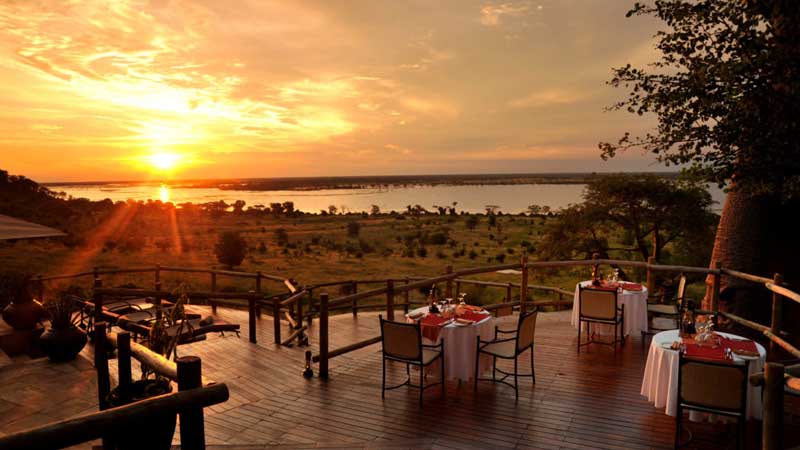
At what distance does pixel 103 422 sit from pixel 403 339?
3785mm

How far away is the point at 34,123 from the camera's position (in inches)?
567

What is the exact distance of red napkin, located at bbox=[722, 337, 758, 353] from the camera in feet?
16.4

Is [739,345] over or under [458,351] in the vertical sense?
over

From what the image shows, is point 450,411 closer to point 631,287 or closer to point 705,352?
point 705,352

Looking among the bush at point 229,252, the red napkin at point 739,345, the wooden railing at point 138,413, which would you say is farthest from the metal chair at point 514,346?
the bush at point 229,252

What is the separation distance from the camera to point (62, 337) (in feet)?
25.6

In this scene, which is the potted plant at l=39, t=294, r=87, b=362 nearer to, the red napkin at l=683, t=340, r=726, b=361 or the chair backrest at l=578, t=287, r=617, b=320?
the chair backrest at l=578, t=287, r=617, b=320

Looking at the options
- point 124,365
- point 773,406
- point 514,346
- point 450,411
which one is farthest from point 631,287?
point 124,365

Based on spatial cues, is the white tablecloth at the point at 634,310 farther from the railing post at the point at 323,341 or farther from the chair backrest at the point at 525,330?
the railing post at the point at 323,341

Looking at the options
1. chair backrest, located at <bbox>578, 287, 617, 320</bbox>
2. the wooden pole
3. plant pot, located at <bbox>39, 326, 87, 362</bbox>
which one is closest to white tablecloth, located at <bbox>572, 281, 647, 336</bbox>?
chair backrest, located at <bbox>578, 287, 617, 320</bbox>

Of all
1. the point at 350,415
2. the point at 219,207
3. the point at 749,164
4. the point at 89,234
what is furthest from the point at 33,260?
the point at 219,207

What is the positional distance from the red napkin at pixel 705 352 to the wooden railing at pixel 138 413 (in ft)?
15.1

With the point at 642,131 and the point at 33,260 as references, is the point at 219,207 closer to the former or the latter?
the point at 33,260

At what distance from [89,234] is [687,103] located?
3531cm
